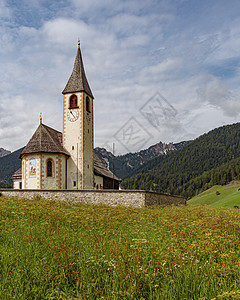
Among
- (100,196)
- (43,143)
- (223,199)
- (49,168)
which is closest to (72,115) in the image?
(43,143)

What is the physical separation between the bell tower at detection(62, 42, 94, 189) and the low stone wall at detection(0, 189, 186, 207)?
10665 millimetres

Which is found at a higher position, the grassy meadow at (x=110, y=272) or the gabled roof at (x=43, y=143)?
the gabled roof at (x=43, y=143)

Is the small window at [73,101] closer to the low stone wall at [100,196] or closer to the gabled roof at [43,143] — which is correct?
the gabled roof at [43,143]

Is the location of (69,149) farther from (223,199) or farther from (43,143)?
(223,199)

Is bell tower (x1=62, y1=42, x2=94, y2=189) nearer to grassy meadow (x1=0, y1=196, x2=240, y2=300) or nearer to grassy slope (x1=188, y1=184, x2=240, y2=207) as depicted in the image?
grassy meadow (x1=0, y1=196, x2=240, y2=300)

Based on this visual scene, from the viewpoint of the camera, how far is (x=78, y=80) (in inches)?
1558

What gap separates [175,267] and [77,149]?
32346mm

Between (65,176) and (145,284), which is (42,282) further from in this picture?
(65,176)

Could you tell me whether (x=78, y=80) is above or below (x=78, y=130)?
above

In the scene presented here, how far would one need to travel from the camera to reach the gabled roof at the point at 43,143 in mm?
34719

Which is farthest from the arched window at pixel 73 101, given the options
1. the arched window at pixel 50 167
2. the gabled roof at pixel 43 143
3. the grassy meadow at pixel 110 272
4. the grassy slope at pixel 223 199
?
the grassy slope at pixel 223 199

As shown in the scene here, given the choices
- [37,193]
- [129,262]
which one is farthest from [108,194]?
[129,262]

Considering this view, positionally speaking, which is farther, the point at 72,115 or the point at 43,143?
the point at 72,115

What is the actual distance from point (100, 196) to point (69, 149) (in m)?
14.9
